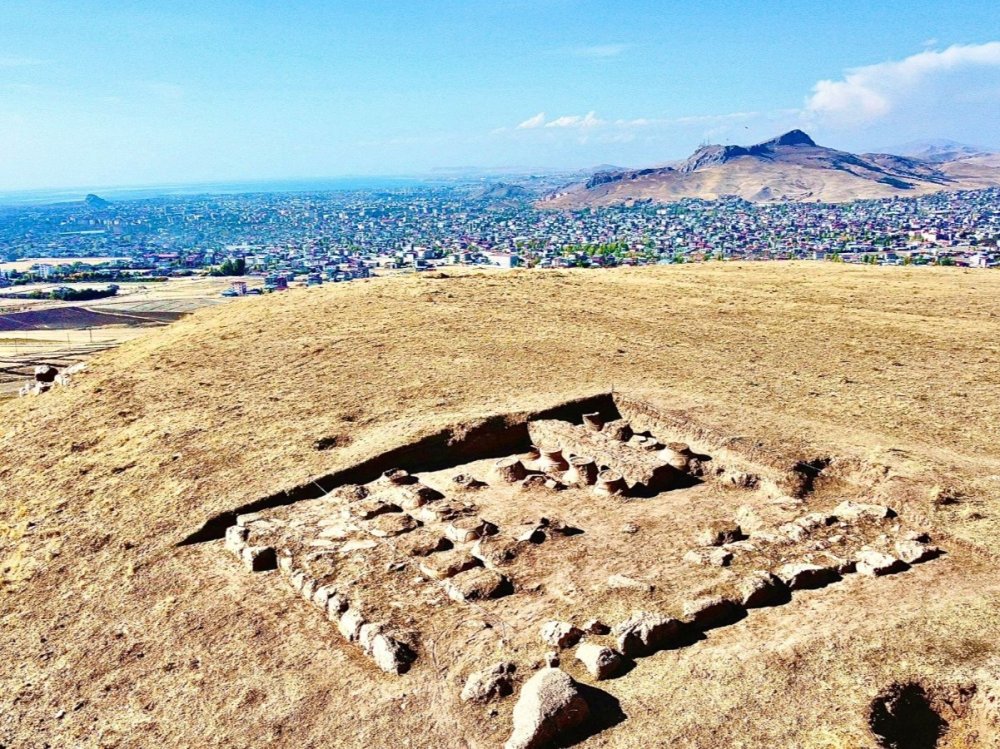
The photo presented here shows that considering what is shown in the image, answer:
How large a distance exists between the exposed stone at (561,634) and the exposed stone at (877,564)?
4.74 metres

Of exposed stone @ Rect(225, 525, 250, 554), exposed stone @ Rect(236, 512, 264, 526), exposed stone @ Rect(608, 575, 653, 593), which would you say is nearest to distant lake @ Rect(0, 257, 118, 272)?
exposed stone @ Rect(236, 512, 264, 526)

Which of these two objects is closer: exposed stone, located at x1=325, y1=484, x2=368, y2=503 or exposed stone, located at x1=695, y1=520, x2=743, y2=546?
exposed stone, located at x1=695, y1=520, x2=743, y2=546

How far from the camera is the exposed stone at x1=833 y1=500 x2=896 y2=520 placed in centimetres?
1310

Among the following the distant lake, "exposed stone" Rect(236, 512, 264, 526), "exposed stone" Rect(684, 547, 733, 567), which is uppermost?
"exposed stone" Rect(684, 547, 733, 567)

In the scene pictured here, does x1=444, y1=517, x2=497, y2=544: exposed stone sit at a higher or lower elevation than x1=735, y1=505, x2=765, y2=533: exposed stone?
higher

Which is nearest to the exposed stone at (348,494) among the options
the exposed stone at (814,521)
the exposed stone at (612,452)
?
the exposed stone at (612,452)

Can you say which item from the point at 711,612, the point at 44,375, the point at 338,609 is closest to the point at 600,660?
the point at 711,612

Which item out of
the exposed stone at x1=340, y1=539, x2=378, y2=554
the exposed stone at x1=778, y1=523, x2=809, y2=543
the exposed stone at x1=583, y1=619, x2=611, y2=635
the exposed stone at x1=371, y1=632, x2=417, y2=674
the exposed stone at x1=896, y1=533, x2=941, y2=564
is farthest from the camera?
the exposed stone at x1=340, y1=539, x2=378, y2=554

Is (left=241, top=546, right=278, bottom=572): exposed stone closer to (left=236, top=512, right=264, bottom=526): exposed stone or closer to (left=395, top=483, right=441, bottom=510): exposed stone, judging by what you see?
(left=236, top=512, right=264, bottom=526): exposed stone

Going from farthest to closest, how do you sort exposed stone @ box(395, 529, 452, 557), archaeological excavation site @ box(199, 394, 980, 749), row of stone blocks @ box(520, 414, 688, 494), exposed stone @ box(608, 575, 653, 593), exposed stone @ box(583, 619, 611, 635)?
row of stone blocks @ box(520, 414, 688, 494), exposed stone @ box(395, 529, 452, 557), exposed stone @ box(608, 575, 653, 593), exposed stone @ box(583, 619, 611, 635), archaeological excavation site @ box(199, 394, 980, 749)

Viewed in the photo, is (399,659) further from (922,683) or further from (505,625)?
(922,683)

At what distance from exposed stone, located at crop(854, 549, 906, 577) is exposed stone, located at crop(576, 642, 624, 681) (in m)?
4.56

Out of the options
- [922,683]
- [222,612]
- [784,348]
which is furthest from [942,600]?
[784,348]

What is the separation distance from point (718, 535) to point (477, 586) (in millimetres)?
4356
